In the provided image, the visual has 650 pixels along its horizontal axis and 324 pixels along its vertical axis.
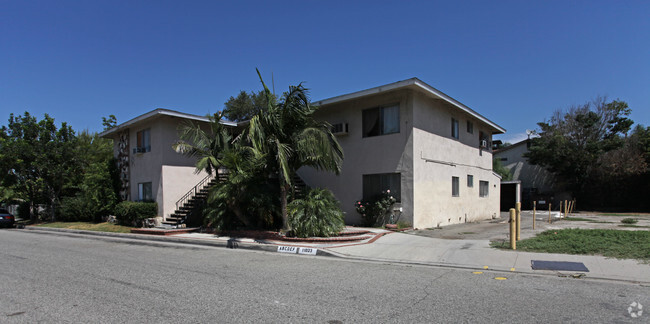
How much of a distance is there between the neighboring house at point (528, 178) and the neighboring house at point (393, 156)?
14261 millimetres

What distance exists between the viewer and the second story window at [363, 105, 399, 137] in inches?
611

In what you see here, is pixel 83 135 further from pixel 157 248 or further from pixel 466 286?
pixel 466 286

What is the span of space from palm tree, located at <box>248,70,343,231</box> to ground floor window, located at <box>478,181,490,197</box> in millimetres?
11569

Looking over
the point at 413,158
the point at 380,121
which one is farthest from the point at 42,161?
the point at 413,158

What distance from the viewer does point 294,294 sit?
6.06m

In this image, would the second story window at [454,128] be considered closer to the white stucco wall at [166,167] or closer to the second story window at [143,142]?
the white stucco wall at [166,167]

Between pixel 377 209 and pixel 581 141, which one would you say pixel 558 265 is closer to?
pixel 377 209

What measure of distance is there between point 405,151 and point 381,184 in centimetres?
178

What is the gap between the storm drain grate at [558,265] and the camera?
7.65 metres

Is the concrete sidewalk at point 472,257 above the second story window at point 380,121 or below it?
below

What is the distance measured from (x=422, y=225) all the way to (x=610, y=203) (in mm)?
25866

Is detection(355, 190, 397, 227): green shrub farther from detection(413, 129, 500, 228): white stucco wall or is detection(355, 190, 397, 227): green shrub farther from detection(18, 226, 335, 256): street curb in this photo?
detection(18, 226, 335, 256): street curb

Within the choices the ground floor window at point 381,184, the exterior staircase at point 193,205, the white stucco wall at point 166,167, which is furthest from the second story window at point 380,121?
the white stucco wall at point 166,167

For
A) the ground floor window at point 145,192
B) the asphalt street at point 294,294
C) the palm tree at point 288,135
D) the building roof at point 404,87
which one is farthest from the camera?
the ground floor window at point 145,192
